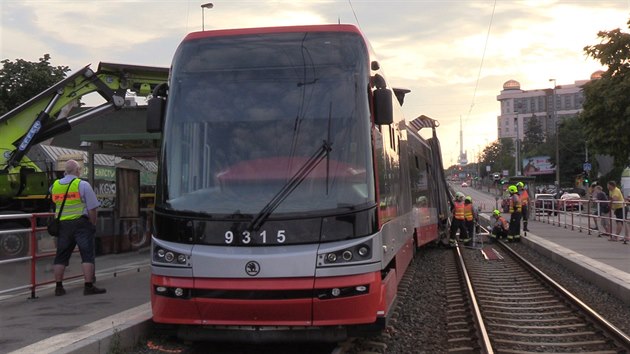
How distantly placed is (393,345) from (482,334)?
105 cm

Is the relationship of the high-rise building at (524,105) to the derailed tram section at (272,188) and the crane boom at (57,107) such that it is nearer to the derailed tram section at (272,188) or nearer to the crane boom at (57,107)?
the crane boom at (57,107)

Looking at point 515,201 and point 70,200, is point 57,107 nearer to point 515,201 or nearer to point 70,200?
point 70,200

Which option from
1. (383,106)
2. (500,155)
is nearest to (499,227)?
(383,106)

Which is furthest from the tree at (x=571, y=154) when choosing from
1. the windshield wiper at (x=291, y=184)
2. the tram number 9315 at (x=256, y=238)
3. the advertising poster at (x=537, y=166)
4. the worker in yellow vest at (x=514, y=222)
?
the tram number 9315 at (x=256, y=238)

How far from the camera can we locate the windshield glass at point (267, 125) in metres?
5.77

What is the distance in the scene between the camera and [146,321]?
257 inches

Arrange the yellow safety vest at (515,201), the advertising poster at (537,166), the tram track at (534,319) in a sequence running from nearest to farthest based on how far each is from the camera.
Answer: the tram track at (534,319) < the yellow safety vest at (515,201) < the advertising poster at (537,166)

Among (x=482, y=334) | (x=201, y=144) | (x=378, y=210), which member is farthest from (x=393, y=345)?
(x=201, y=144)

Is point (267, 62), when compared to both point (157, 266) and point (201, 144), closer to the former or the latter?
point (201, 144)

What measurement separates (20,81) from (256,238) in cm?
3168

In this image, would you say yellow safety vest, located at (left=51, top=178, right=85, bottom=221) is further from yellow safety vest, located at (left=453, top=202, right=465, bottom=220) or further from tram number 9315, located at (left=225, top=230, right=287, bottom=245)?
yellow safety vest, located at (left=453, top=202, right=465, bottom=220)

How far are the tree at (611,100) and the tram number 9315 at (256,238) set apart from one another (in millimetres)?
25990

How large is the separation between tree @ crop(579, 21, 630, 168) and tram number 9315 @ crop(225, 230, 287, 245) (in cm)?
2599

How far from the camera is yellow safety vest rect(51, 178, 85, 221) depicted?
8102 mm
